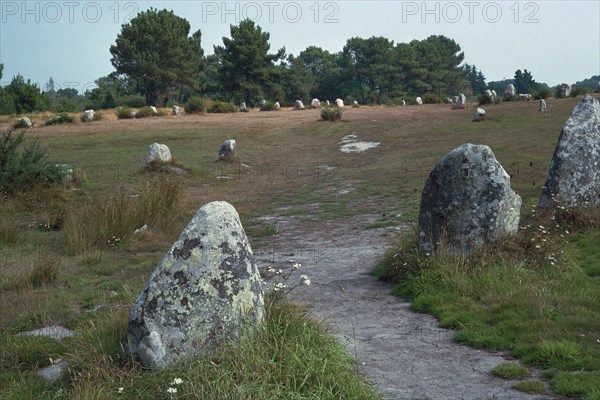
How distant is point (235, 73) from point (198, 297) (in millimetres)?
65321

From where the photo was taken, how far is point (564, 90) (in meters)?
47.3

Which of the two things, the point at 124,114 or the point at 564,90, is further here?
the point at 564,90

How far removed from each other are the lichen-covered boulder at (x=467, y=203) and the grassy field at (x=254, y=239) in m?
0.42

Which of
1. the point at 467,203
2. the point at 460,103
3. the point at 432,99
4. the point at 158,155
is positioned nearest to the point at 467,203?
the point at 467,203

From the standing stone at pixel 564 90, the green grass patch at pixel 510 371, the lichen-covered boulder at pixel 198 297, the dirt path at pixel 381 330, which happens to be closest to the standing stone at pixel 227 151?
the dirt path at pixel 381 330

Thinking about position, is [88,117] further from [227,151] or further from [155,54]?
[155,54]

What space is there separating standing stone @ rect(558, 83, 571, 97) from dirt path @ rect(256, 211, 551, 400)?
3899 centimetres

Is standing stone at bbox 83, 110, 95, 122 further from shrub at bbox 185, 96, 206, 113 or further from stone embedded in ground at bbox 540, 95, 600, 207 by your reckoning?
stone embedded in ground at bbox 540, 95, 600, 207

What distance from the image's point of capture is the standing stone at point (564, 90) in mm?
47031

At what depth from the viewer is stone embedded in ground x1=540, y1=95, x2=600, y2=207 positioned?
39.9 feet

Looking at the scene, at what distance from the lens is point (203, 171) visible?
2286cm

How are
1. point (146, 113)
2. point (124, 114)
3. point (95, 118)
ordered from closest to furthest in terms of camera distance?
point (95, 118) < point (124, 114) < point (146, 113)

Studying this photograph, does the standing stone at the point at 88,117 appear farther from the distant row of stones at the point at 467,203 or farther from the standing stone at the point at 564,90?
the distant row of stones at the point at 467,203

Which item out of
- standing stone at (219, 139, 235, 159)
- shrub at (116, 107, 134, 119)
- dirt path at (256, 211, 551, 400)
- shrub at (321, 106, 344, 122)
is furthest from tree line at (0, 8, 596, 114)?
dirt path at (256, 211, 551, 400)
